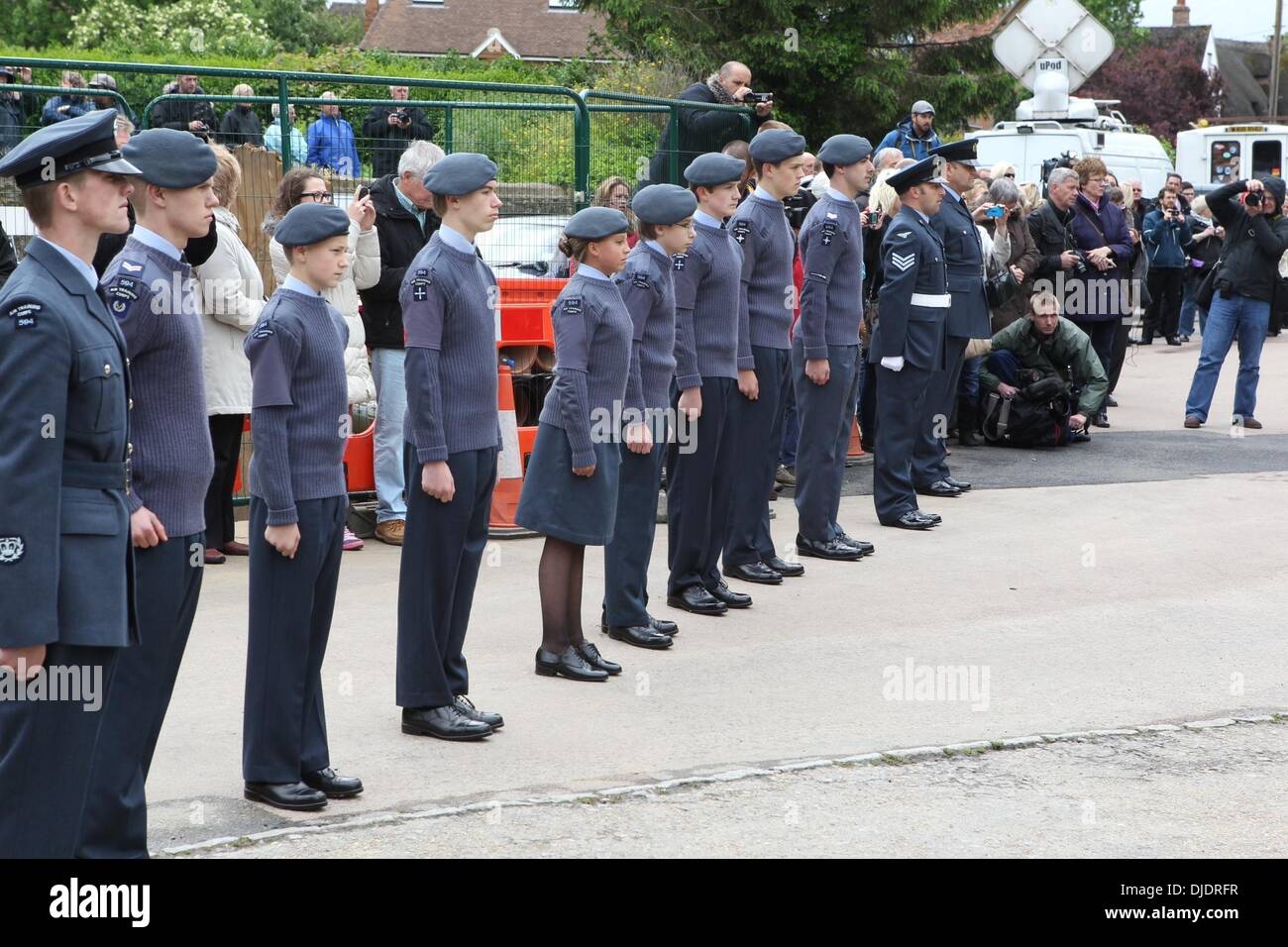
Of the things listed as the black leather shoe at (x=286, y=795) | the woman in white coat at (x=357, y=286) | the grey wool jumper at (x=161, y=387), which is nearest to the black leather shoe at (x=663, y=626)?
the woman in white coat at (x=357, y=286)

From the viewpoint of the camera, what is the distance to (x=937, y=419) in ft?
37.1

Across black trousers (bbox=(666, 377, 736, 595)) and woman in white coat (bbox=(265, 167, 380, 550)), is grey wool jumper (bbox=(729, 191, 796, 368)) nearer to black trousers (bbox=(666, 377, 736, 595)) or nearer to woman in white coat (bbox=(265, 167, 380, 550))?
black trousers (bbox=(666, 377, 736, 595))

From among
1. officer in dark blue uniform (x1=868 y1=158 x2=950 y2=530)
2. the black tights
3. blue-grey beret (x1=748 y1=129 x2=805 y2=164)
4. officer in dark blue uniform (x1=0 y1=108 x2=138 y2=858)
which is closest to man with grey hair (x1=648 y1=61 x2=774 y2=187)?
officer in dark blue uniform (x1=868 y1=158 x2=950 y2=530)

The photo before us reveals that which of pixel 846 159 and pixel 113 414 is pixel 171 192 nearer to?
pixel 113 414

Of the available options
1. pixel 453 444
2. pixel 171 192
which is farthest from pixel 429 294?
pixel 171 192

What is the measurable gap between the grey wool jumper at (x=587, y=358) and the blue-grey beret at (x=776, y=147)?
1.85m

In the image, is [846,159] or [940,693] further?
[846,159]

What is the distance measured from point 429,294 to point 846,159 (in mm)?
3912

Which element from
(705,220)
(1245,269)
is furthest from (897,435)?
(1245,269)

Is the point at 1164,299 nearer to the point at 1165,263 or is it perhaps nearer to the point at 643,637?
the point at 1165,263

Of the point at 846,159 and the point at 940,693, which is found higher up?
the point at 846,159

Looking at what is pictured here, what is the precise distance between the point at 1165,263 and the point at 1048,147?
2255 millimetres

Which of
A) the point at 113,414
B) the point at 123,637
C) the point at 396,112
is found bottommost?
the point at 123,637

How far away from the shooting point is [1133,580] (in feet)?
29.7
